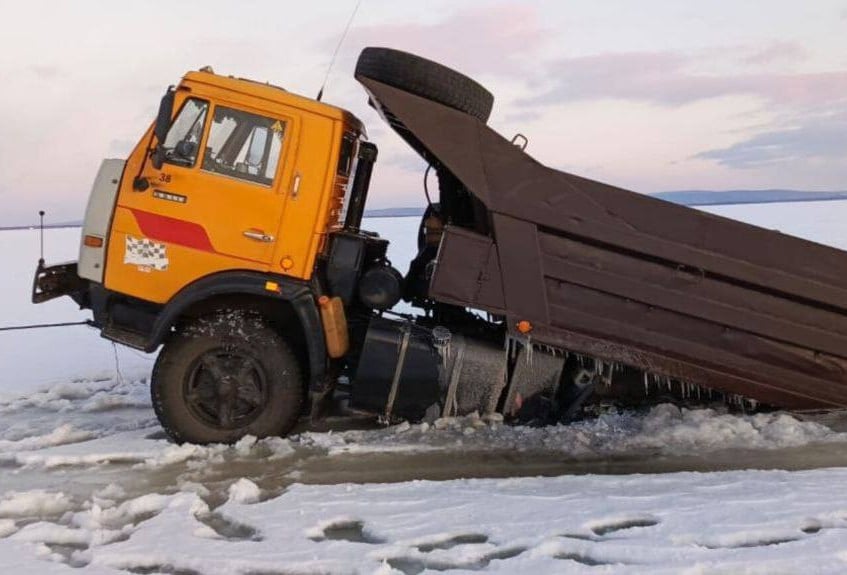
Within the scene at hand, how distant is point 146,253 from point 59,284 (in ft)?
2.95

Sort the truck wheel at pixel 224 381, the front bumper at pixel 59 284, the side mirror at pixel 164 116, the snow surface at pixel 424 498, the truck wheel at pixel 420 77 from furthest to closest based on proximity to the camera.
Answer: the front bumper at pixel 59 284 < the truck wheel at pixel 224 381 < the truck wheel at pixel 420 77 < the side mirror at pixel 164 116 < the snow surface at pixel 424 498

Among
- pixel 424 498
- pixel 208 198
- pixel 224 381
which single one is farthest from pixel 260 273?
pixel 424 498

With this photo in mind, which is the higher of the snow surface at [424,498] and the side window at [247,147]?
the side window at [247,147]

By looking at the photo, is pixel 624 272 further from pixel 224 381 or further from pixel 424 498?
pixel 224 381

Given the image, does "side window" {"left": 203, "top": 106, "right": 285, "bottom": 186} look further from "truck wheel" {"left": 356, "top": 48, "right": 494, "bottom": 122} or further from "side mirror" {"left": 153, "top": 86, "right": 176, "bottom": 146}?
"truck wheel" {"left": 356, "top": 48, "right": 494, "bottom": 122}

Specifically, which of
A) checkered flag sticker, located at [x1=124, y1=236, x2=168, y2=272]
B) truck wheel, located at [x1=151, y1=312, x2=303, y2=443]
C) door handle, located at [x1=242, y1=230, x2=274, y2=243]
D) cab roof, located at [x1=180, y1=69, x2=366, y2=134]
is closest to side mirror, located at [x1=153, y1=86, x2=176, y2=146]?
cab roof, located at [x1=180, y1=69, x2=366, y2=134]

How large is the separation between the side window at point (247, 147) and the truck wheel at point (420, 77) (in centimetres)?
77

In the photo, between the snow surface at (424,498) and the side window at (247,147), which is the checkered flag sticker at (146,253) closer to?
the side window at (247,147)

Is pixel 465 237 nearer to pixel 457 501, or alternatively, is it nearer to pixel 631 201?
pixel 631 201

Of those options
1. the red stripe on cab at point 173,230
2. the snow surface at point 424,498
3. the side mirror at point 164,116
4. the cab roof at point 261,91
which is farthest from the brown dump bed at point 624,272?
the red stripe on cab at point 173,230

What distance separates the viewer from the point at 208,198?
15.9 feet

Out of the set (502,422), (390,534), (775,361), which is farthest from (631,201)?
(390,534)

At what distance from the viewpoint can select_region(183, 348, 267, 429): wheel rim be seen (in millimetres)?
4965

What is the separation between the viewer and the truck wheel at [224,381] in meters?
4.95
